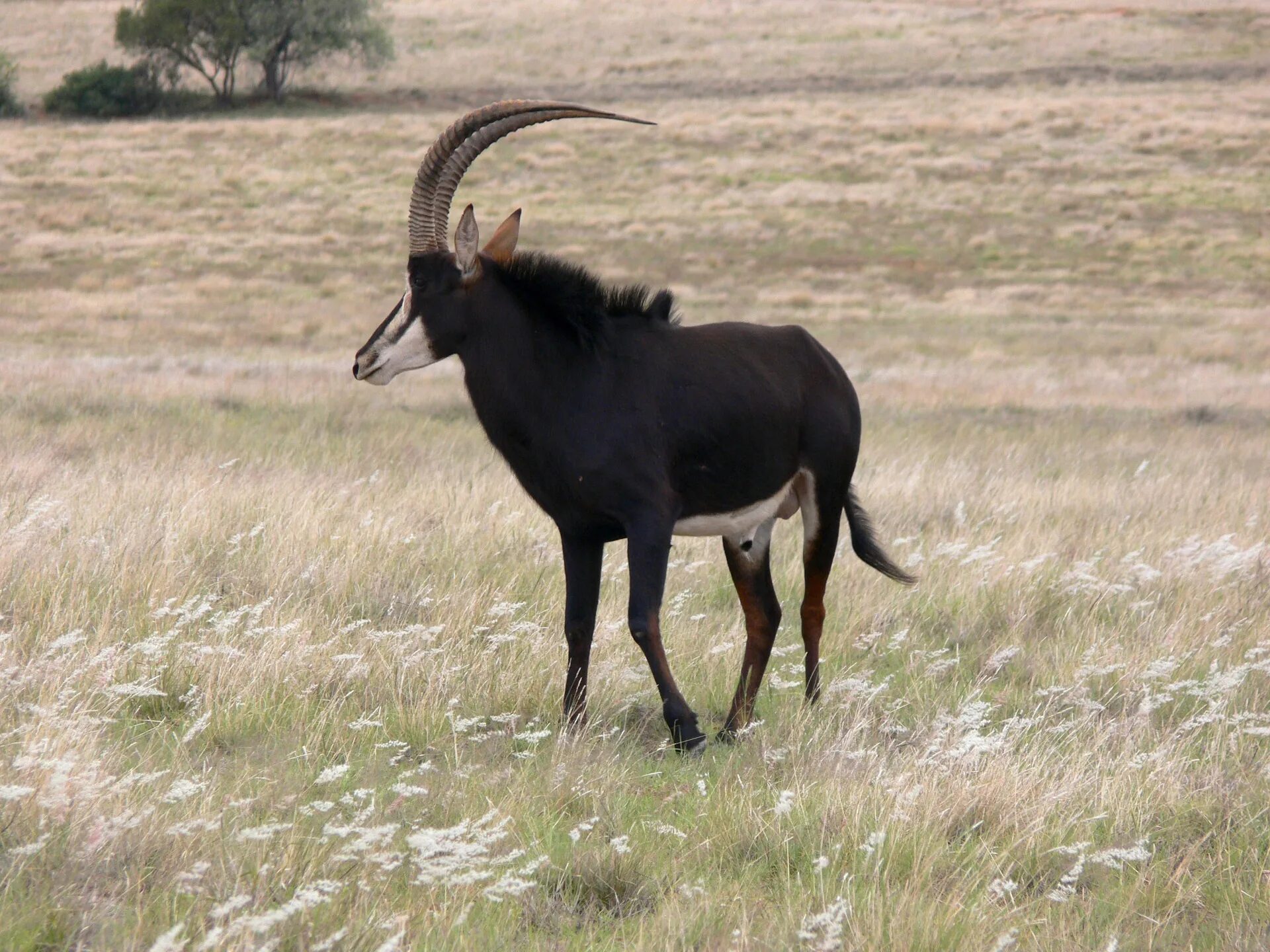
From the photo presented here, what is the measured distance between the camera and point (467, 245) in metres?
5.58

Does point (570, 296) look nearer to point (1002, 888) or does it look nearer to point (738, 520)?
point (738, 520)

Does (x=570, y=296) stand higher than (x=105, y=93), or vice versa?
(x=105, y=93)

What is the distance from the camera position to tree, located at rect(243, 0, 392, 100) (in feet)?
218

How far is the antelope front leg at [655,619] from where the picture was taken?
5.32 meters

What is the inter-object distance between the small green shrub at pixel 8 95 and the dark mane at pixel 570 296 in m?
64.2

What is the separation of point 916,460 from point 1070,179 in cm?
4065

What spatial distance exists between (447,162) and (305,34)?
220 ft

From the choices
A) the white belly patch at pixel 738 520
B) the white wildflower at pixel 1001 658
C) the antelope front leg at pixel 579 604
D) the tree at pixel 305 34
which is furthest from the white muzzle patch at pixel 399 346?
the tree at pixel 305 34

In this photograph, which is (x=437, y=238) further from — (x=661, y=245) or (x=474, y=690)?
(x=661, y=245)

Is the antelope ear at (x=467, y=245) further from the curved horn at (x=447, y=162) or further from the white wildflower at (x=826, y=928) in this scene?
the white wildflower at (x=826, y=928)

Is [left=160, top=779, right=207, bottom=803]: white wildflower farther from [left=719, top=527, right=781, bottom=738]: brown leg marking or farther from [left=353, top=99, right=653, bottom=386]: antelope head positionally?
[left=719, top=527, right=781, bottom=738]: brown leg marking

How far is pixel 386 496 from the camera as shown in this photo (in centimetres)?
965

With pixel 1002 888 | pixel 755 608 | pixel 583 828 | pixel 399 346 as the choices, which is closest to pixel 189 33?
pixel 399 346

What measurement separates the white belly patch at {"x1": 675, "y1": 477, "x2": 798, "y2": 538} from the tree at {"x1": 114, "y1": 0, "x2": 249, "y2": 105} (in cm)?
6526
